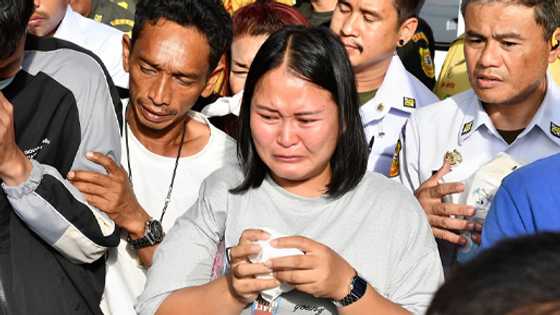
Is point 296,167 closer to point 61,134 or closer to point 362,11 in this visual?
point 61,134

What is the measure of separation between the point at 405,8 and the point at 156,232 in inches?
63.7

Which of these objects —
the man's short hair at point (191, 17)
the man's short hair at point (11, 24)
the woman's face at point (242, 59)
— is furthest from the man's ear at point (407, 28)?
the man's short hair at point (11, 24)

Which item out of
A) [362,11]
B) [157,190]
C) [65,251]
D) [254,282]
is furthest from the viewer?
[362,11]

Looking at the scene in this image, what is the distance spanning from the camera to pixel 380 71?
157 inches

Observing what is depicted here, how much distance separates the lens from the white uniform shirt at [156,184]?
122 inches

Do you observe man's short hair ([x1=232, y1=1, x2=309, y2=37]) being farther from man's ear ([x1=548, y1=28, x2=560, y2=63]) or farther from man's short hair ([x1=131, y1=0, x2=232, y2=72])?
man's ear ([x1=548, y1=28, x2=560, y2=63])

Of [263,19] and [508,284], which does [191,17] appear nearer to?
[263,19]

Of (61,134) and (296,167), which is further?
(61,134)

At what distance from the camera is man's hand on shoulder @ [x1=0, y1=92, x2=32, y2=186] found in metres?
2.52

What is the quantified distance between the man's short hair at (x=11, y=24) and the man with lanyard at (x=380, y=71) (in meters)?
1.54

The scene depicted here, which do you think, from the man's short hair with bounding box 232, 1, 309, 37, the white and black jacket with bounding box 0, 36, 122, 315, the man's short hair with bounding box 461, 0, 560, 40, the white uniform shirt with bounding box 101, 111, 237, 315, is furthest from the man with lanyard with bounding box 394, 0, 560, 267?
the white and black jacket with bounding box 0, 36, 122, 315

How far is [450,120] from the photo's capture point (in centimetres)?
335

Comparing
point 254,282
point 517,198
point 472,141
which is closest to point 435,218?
point 472,141

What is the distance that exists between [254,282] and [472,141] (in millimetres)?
1314
